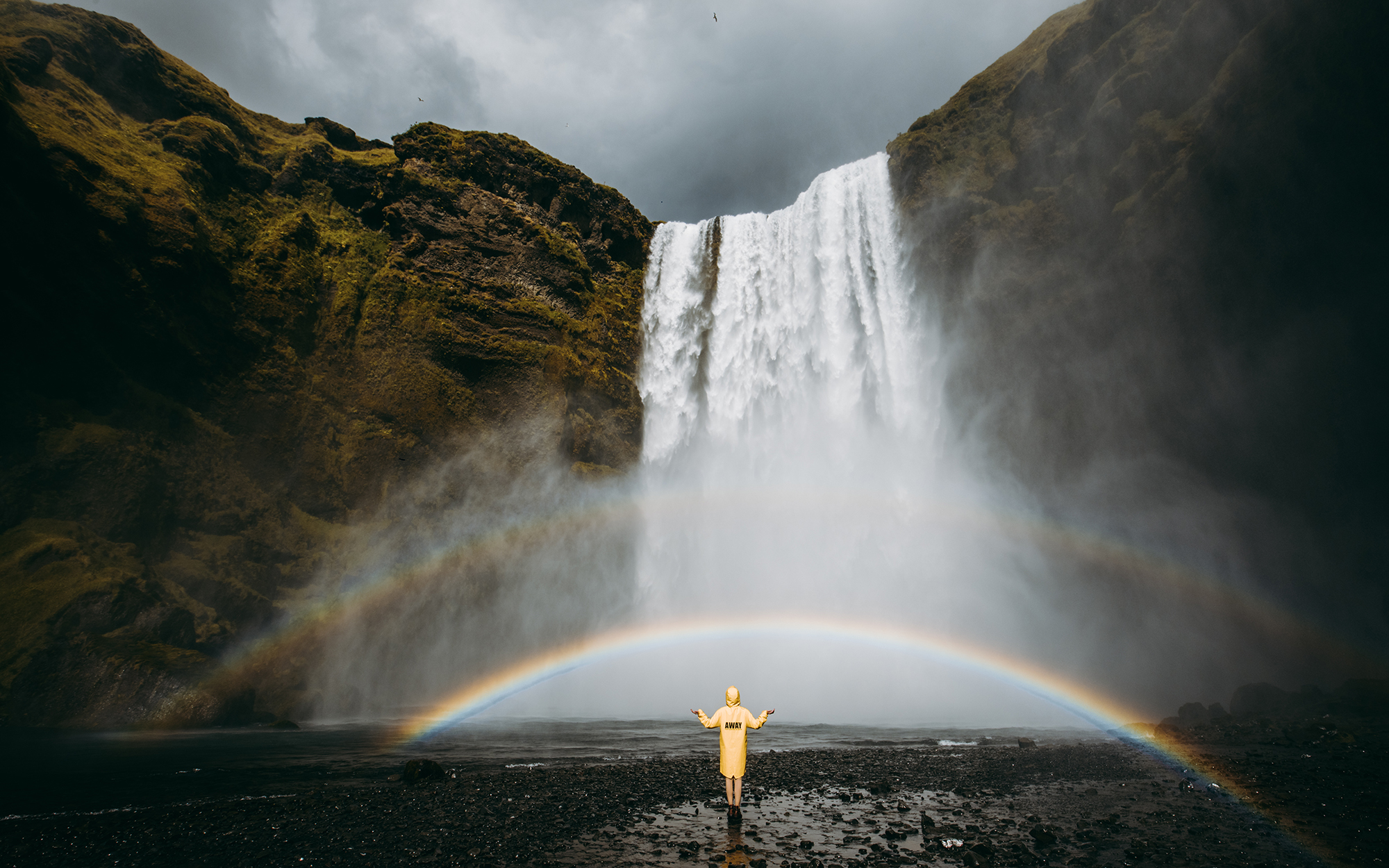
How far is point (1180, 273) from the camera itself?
2561 cm

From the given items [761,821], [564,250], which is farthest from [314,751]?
[564,250]

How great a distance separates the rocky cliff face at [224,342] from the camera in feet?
77.9

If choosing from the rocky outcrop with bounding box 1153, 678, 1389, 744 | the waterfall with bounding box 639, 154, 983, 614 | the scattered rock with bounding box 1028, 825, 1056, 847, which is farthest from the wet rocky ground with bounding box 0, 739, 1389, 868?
the waterfall with bounding box 639, 154, 983, 614

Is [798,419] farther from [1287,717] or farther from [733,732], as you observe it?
[733,732]

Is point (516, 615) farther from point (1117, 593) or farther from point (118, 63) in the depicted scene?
point (118, 63)

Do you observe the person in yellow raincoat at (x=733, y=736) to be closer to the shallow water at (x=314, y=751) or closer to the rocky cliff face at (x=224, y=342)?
the shallow water at (x=314, y=751)

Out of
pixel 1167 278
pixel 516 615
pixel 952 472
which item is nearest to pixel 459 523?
pixel 516 615

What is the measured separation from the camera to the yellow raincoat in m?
8.05

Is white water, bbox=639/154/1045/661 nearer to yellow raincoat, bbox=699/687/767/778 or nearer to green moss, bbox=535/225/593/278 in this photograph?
green moss, bbox=535/225/593/278

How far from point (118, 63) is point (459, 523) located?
3202 centimetres

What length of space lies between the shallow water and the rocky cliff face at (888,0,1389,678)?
506 inches

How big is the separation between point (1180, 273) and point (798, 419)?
19.1 meters

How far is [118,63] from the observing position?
3412 cm

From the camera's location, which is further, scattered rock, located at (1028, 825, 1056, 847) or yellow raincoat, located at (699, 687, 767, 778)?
yellow raincoat, located at (699, 687, 767, 778)
